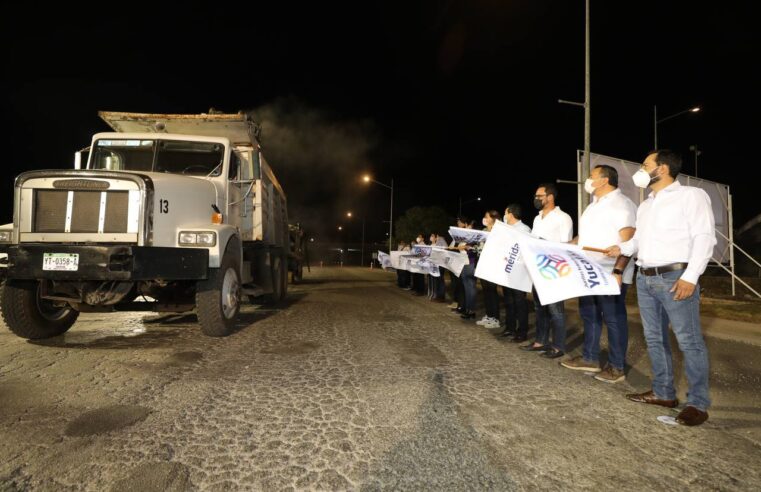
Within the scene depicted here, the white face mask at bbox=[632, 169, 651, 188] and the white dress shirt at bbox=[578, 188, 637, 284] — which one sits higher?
the white face mask at bbox=[632, 169, 651, 188]

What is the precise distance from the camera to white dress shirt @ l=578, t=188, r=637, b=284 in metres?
4.13

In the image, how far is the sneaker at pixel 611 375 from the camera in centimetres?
410

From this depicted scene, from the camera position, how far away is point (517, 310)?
6.07m

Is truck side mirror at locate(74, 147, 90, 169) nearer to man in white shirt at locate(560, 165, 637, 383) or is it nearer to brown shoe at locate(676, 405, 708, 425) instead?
man in white shirt at locate(560, 165, 637, 383)

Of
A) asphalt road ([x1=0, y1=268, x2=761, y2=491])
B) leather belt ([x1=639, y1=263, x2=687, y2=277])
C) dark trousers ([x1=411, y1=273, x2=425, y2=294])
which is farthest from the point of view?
dark trousers ([x1=411, y1=273, x2=425, y2=294])

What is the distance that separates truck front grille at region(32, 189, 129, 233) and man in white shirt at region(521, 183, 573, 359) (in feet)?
16.4

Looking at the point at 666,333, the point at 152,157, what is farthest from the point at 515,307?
the point at 152,157

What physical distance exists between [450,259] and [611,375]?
5.02 meters

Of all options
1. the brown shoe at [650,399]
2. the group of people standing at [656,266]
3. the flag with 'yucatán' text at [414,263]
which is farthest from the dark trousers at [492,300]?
the brown shoe at [650,399]

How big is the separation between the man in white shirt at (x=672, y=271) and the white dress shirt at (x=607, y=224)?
0.52 m

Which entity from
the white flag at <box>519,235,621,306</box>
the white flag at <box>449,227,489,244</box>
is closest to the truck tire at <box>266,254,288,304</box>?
the white flag at <box>449,227,489,244</box>

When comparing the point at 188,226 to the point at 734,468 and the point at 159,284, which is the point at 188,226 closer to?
the point at 159,284

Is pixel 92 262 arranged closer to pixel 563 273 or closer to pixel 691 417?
pixel 563 273

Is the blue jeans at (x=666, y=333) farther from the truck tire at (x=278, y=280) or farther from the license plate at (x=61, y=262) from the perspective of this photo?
the truck tire at (x=278, y=280)
